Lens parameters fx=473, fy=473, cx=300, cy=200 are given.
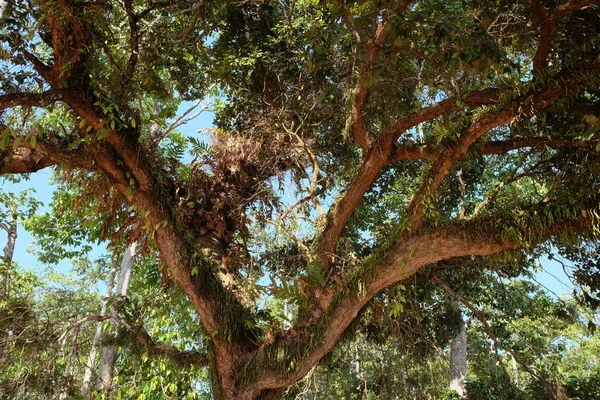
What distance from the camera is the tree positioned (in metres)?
3.69

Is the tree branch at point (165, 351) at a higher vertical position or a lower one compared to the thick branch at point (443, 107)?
lower

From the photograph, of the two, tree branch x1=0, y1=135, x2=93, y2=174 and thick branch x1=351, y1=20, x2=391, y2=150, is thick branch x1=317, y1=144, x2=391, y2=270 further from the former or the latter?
tree branch x1=0, y1=135, x2=93, y2=174

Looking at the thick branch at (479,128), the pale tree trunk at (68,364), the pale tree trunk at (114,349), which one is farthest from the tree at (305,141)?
the pale tree trunk at (114,349)

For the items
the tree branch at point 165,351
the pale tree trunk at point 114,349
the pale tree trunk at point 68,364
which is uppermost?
the pale tree trunk at point 114,349

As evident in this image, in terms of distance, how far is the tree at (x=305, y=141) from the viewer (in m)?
3.69

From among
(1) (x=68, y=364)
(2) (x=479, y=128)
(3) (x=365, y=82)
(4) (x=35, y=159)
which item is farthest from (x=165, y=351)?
(2) (x=479, y=128)

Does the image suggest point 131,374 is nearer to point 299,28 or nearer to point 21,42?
point 21,42

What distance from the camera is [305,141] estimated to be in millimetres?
6121

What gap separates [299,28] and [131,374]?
5259mm

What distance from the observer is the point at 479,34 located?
3.03 meters

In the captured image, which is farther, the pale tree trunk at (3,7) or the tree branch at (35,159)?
the tree branch at (35,159)

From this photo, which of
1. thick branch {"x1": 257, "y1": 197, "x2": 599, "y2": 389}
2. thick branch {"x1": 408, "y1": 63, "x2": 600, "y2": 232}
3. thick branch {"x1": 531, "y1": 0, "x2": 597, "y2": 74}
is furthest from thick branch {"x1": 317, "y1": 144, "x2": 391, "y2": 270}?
thick branch {"x1": 531, "y1": 0, "x2": 597, "y2": 74}

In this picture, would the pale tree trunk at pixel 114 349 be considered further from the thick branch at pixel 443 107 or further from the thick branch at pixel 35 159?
the thick branch at pixel 443 107

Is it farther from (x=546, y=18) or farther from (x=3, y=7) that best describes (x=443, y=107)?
(x=3, y=7)
